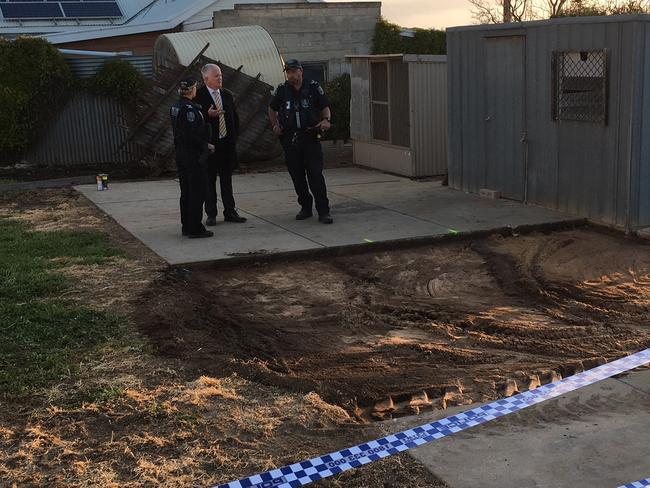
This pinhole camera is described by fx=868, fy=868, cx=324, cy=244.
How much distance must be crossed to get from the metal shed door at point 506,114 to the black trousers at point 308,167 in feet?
8.27

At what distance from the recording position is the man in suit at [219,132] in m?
9.26

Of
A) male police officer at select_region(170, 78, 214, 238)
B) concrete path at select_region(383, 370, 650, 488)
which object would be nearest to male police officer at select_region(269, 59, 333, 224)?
male police officer at select_region(170, 78, 214, 238)

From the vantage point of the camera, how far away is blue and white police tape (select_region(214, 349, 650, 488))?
4.14m

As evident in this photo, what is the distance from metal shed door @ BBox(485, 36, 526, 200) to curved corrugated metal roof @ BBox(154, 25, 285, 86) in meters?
5.45

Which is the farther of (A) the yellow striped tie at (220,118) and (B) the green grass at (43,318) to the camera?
(A) the yellow striped tie at (220,118)

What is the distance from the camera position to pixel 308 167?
9.70 meters

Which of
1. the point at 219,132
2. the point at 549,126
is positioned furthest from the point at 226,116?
the point at 549,126

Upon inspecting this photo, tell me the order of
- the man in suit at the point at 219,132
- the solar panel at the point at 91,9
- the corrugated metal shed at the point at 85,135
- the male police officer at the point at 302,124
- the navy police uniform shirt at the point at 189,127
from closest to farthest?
the navy police uniform shirt at the point at 189,127 < the man in suit at the point at 219,132 < the male police officer at the point at 302,124 < the corrugated metal shed at the point at 85,135 < the solar panel at the point at 91,9

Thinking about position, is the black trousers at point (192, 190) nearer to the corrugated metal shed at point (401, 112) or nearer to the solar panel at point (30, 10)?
Result: the corrugated metal shed at point (401, 112)

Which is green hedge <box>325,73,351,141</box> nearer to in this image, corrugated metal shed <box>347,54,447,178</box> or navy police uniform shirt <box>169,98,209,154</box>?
corrugated metal shed <box>347,54,447,178</box>

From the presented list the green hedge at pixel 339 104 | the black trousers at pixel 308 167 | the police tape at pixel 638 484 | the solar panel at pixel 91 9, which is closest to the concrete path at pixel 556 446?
the police tape at pixel 638 484

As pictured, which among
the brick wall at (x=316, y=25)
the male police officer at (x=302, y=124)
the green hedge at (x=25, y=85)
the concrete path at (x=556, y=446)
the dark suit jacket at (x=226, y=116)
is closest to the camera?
the concrete path at (x=556, y=446)

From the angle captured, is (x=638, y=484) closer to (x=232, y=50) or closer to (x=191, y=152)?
(x=191, y=152)

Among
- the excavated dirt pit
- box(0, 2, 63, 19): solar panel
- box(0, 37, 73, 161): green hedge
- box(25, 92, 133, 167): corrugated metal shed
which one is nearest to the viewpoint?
the excavated dirt pit
